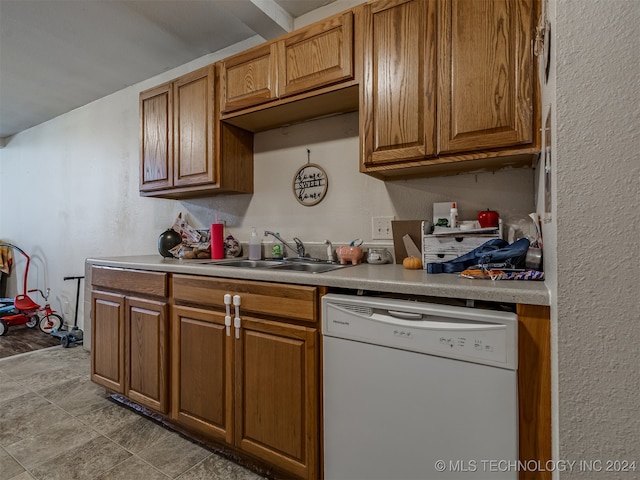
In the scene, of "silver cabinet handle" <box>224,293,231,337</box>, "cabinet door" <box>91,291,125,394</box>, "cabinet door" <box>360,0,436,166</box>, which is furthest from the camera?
"cabinet door" <box>91,291,125,394</box>

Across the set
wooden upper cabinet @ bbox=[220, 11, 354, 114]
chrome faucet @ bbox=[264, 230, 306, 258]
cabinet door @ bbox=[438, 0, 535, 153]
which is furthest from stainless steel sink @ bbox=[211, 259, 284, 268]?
cabinet door @ bbox=[438, 0, 535, 153]

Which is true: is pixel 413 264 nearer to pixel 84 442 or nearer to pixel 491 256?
pixel 491 256

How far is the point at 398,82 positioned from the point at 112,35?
208 centimetres

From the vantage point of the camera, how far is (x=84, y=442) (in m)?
1.69

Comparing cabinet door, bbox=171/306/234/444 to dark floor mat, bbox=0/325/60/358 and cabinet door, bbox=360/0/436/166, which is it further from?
dark floor mat, bbox=0/325/60/358

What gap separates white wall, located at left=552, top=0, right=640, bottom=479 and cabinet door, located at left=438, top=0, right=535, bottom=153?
21.4 inches

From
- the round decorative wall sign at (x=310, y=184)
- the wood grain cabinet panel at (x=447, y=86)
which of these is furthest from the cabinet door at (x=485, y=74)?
the round decorative wall sign at (x=310, y=184)

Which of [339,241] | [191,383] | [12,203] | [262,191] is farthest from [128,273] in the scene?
[12,203]

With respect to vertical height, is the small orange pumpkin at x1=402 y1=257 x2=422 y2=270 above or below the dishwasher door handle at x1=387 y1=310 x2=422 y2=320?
above

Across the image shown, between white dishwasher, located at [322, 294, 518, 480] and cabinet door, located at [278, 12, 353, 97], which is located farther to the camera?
cabinet door, located at [278, 12, 353, 97]

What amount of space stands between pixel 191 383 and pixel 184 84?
1.79 meters

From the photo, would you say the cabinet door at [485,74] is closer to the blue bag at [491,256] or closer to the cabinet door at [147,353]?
the blue bag at [491,256]

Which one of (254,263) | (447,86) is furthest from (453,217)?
(254,263)

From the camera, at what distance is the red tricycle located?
11.5ft
